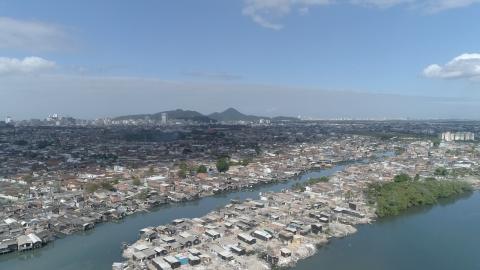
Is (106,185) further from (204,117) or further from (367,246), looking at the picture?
(204,117)

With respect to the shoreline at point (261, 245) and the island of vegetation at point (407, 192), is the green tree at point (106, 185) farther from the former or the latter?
the island of vegetation at point (407, 192)

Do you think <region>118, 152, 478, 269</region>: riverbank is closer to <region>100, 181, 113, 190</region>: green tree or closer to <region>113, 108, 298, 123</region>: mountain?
<region>100, 181, 113, 190</region>: green tree

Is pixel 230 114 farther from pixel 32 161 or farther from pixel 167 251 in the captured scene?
pixel 167 251

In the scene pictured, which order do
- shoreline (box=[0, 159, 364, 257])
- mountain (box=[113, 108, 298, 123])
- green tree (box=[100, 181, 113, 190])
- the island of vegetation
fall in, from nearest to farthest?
shoreline (box=[0, 159, 364, 257])
the island of vegetation
green tree (box=[100, 181, 113, 190])
mountain (box=[113, 108, 298, 123])

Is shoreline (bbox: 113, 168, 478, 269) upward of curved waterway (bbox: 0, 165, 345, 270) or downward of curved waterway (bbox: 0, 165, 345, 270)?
upward

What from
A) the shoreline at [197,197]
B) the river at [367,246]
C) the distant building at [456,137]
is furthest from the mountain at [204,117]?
the river at [367,246]

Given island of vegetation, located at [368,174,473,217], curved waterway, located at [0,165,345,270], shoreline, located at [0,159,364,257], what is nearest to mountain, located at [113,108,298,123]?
shoreline, located at [0,159,364,257]

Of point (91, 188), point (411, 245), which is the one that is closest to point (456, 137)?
point (411, 245)
